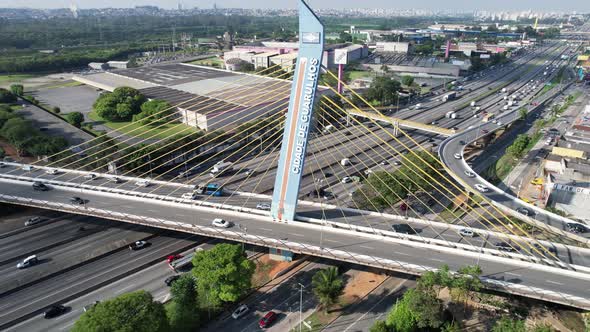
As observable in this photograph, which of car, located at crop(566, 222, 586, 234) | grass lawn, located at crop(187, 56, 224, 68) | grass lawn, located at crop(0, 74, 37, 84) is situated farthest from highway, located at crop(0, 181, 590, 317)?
grass lawn, located at crop(187, 56, 224, 68)

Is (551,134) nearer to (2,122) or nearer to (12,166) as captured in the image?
(12,166)

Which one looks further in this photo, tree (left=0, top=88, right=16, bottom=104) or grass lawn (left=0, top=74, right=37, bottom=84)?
grass lawn (left=0, top=74, right=37, bottom=84)

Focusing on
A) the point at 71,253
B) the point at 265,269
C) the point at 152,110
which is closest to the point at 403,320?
the point at 265,269

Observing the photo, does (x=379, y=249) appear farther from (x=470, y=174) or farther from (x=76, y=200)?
(x=76, y=200)

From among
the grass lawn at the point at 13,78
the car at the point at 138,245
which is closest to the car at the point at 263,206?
the car at the point at 138,245

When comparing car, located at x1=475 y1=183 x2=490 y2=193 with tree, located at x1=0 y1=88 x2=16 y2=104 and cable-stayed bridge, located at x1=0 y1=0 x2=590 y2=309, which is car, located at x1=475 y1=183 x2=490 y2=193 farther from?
tree, located at x1=0 y1=88 x2=16 y2=104

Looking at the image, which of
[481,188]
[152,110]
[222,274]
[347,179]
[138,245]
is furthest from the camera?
[152,110]
